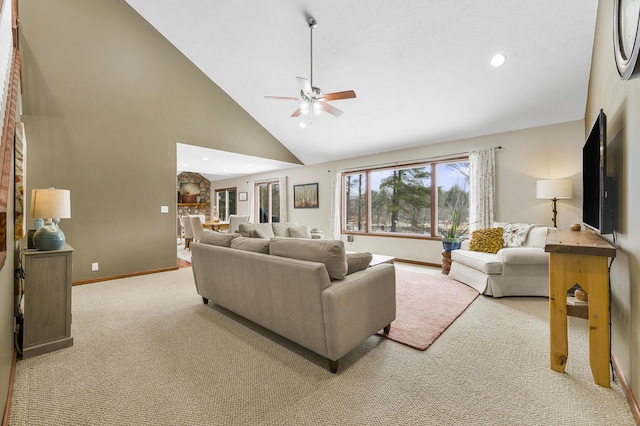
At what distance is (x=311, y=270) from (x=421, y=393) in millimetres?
990

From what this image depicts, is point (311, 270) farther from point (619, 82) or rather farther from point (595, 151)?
point (619, 82)

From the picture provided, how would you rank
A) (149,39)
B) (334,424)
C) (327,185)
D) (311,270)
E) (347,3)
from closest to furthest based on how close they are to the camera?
(334,424), (311,270), (347,3), (149,39), (327,185)

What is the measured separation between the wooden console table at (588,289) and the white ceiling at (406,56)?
2.48 m

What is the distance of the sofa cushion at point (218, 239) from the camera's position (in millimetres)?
2859

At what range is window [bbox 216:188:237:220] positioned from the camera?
10105 millimetres

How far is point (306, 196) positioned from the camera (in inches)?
295

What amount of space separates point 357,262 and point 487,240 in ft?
9.56

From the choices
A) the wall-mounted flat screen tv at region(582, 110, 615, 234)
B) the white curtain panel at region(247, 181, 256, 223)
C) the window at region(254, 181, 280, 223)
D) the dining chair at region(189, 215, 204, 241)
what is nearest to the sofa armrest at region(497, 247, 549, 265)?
→ the wall-mounted flat screen tv at region(582, 110, 615, 234)

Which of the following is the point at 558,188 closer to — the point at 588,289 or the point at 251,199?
the point at 588,289

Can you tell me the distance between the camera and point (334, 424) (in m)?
1.42

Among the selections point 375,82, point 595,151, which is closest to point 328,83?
point 375,82

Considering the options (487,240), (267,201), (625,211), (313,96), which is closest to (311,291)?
(625,211)

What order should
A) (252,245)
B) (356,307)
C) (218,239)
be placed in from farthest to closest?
1. (218,239)
2. (252,245)
3. (356,307)

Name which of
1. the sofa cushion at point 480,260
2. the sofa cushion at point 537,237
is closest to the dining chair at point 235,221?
the sofa cushion at point 480,260
